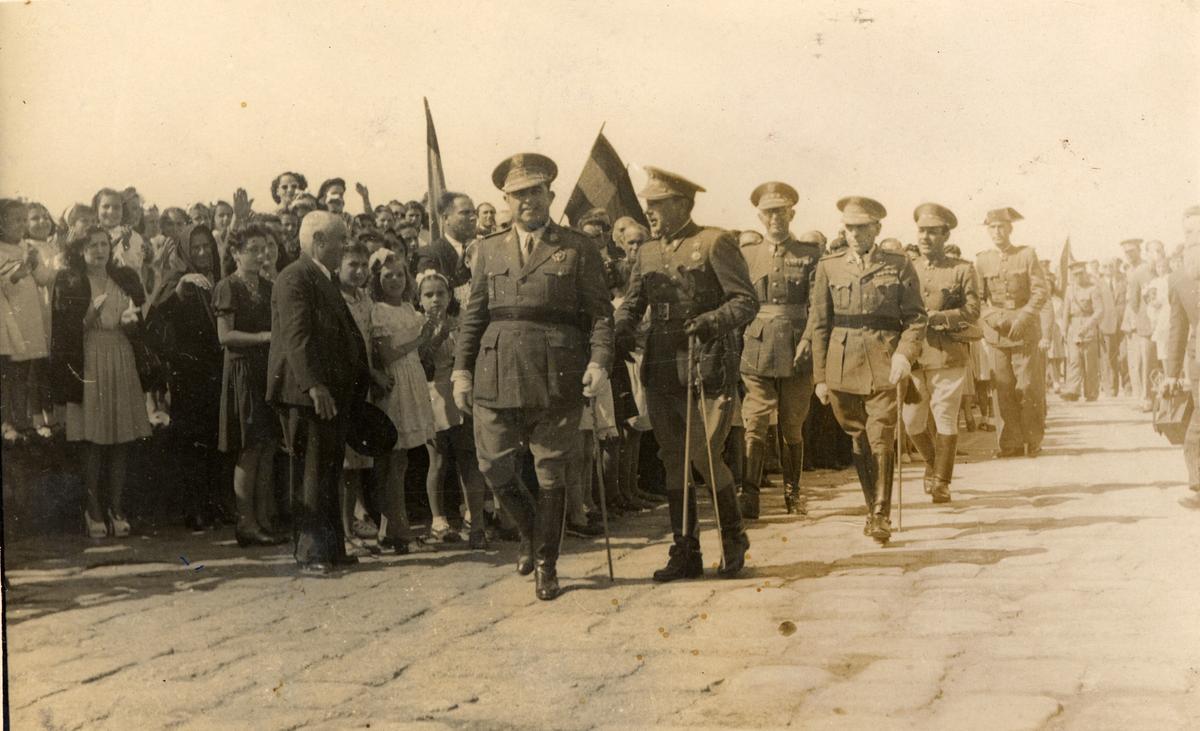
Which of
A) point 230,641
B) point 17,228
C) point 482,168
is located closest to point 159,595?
point 230,641

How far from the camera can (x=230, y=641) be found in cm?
539

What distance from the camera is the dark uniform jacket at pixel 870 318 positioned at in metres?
5.56

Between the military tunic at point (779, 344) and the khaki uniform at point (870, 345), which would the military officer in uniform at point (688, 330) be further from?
the khaki uniform at point (870, 345)

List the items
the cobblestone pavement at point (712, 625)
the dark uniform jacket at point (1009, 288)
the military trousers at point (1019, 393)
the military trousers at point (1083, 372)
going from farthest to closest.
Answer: the military trousers at point (1083, 372) < the military trousers at point (1019, 393) < the dark uniform jacket at point (1009, 288) < the cobblestone pavement at point (712, 625)

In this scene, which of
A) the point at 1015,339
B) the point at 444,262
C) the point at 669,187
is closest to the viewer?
the point at 669,187

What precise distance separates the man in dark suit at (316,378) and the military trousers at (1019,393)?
9.38 ft

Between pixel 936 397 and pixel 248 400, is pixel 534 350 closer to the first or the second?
pixel 248 400

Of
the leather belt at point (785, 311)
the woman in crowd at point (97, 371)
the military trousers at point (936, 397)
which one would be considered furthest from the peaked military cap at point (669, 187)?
the woman in crowd at point (97, 371)

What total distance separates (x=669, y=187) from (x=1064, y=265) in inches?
67.9

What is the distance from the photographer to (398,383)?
578 cm

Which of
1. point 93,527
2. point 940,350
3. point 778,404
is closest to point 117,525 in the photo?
point 93,527

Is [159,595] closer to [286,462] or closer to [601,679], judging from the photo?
[286,462]

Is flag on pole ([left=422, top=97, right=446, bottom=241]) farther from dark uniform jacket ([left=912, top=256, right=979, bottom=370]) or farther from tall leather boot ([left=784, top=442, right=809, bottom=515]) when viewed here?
dark uniform jacket ([left=912, top=256, right=979, bottom=370])

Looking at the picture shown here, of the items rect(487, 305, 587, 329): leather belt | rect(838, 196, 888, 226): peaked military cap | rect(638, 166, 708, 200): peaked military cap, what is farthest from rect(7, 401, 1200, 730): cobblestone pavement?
rect(638, 166, 708, 200): peaked military cap
